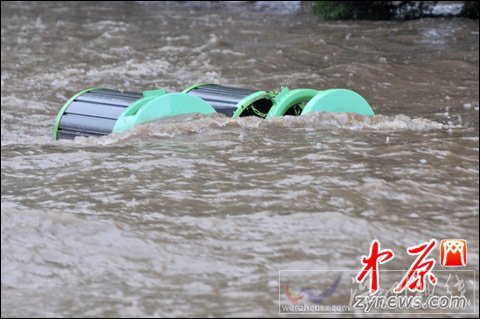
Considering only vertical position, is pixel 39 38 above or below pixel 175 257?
above

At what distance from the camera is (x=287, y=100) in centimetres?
711

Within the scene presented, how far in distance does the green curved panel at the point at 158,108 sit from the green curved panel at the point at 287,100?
0.57 metres

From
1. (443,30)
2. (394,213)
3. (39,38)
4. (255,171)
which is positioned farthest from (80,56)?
(394,213)

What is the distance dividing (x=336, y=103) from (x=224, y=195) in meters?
2.30

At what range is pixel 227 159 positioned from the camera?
19.4 feet

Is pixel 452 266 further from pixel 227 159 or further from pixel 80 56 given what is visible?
pixel 80 56

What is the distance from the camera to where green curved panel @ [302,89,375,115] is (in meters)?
6.94

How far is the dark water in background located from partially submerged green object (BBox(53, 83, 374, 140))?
14 centimetres

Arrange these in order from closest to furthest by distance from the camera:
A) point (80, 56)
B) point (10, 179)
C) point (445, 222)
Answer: point (445, 222) → point (10, 179) → point (80, 56)

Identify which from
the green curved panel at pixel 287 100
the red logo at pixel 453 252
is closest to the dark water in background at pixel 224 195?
the red logo at pixel 453 252

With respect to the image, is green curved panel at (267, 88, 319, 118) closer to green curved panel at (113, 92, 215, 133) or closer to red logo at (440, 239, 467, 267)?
green curved panel at (113, 92, 215, 133)

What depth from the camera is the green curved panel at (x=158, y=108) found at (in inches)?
261

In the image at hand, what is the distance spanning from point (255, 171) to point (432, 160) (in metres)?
1.35

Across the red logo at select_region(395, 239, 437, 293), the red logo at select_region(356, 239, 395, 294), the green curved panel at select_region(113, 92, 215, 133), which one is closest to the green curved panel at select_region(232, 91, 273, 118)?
the green curved panel at select_region(113, 92, 215, 133)
